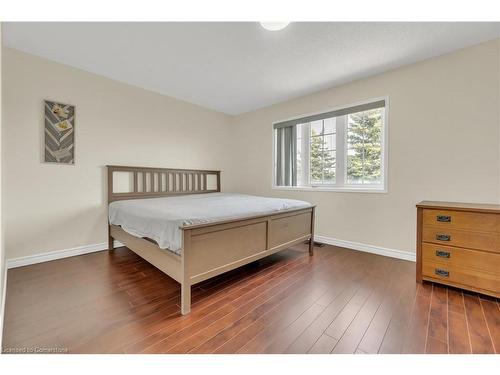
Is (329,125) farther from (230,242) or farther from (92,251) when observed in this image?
(92,251)

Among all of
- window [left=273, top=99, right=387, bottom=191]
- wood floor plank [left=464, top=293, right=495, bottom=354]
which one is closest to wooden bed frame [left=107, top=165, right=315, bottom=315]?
window [left=273, top=99, right=387, bottom=191]

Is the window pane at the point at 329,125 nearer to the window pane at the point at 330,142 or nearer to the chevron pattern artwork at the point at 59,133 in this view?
the window pane at the point at 330,142

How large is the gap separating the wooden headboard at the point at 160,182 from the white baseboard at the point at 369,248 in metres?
2.25

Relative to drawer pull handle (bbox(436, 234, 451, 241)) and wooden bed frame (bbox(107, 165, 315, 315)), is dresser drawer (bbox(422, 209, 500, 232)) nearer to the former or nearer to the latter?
drawer pull handle (bbox(436, 234, 451, 241))

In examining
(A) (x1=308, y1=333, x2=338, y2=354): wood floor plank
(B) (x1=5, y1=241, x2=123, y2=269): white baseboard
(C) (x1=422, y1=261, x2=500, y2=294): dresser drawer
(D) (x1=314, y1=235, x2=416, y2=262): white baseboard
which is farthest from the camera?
(D) (x1=314, y1=235, x2=416, y2=262): white baseboard

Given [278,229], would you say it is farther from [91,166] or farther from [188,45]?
[91,166]

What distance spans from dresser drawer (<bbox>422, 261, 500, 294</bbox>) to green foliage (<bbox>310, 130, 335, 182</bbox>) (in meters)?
1.64

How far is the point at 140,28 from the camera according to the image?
1.94 meters

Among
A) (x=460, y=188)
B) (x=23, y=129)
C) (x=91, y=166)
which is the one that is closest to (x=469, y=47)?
(x=460, y=188)

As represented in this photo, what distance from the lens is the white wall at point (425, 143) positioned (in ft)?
7.04

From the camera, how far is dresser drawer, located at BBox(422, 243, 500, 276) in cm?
172

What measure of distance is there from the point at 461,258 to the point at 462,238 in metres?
0.17

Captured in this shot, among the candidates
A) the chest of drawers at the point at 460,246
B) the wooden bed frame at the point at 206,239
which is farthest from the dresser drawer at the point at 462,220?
the wooden bed frame at the point at 206,239

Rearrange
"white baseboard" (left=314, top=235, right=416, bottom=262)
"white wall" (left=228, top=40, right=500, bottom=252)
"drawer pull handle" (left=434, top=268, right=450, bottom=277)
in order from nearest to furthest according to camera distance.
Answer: "drawer pull handle" (left=434, top=268, right=450, bottom=277)
"white wall" (left=228, top=40, right=500, bottom=252)
"white baseboard" (left=314, top=235, right=416, bottom=262)
